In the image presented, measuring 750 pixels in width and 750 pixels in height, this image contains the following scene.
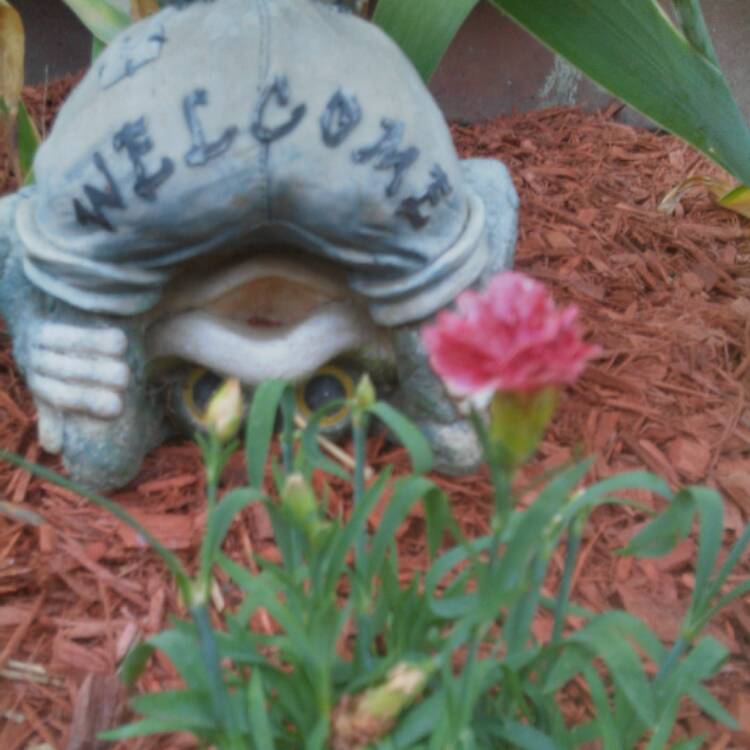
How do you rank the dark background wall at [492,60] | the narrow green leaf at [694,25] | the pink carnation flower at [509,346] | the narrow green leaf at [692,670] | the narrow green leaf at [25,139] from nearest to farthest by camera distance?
the pink carnation flower at [509,346] → the narrow green leaf at [692,670] → the narrow green leaf at [694,25] → the narrow green leaf at [25,139] → the dark background wall at [492,60]

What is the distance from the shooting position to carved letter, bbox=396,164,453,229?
89cm

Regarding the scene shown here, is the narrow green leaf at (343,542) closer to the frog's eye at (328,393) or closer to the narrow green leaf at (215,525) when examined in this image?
the narrow green leaf at (215,525)

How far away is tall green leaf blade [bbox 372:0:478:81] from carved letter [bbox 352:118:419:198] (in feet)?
1.36

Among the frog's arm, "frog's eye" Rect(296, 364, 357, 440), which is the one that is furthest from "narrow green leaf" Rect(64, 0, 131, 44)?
"frog's eye" Rect(296, 364, 357, 440)

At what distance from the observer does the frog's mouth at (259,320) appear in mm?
975

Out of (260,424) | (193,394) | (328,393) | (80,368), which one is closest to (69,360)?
(80,368)

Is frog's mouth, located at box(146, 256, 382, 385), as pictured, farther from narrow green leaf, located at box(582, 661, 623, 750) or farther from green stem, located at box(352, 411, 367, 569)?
narrow green leaf, located at box(582, 661, 623, 750)

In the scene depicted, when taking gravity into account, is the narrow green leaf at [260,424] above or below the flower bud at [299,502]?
below

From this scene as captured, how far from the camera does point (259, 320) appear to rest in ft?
3.34

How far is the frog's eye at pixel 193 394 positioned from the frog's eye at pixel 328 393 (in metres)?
0.10

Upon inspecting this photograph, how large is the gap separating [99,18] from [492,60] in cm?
95

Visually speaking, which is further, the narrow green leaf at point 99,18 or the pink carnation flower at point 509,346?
the narrow green leaf at point 99,18

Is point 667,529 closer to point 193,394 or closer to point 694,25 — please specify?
point 193,394

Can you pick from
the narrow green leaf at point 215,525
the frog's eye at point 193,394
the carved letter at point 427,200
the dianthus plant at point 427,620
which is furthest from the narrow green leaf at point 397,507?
the frog's eye at point 193,394
